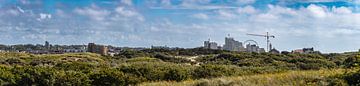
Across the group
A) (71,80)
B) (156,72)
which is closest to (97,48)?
(156,72)

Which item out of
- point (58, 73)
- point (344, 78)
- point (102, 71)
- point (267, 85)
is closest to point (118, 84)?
point (102, 71)

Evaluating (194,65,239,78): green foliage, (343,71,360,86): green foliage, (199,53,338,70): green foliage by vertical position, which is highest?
(343,71,360,86): green foliage

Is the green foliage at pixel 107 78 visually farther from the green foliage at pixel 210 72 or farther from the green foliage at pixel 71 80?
the green foliage at pixel 210 72

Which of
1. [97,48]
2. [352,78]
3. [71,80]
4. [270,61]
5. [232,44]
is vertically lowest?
[270,61]

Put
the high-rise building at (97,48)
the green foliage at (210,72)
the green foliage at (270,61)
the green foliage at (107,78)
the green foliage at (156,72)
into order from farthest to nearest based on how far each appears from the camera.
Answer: the high-rise building at (97,48) < the green foliage at (270,61) < the green foliage at (210,72) < the green foliage at (156,72) < the green foliage at (107,78)

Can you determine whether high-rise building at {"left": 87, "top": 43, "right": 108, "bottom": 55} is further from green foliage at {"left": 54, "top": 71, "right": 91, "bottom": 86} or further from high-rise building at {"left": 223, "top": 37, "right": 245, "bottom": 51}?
green foliage at {"left": 54, "top": 71, "right": 91, "bottom": 86}

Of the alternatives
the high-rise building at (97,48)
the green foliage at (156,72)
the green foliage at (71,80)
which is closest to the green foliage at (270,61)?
the green foliage at (156,72)

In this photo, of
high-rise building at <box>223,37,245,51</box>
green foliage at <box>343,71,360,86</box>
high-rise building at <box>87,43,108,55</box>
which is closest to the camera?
green foliage at <box>343,71,360,86</box>

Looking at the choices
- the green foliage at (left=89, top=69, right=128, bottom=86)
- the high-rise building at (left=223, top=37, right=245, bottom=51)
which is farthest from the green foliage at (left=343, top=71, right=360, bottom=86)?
the high-rise building at (left=223, top=37, right=245, bottom=51)

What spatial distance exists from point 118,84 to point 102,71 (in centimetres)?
110

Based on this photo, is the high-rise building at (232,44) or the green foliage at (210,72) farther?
the high-rise building at (232,44)

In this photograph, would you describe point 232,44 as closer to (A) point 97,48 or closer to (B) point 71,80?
(A) point 97,48

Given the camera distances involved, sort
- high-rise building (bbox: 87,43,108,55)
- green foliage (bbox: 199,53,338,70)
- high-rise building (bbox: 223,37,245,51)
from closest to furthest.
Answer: green foliage (bbox: 199,53,338,70) → high-rise building (bbox: 87,43,108,55) → high-rise building (bbox: 223,37,245,51)

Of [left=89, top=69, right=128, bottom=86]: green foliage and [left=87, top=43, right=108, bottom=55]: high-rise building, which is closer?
[left=89, top=69, right=128, bottom=86]: green foliage
